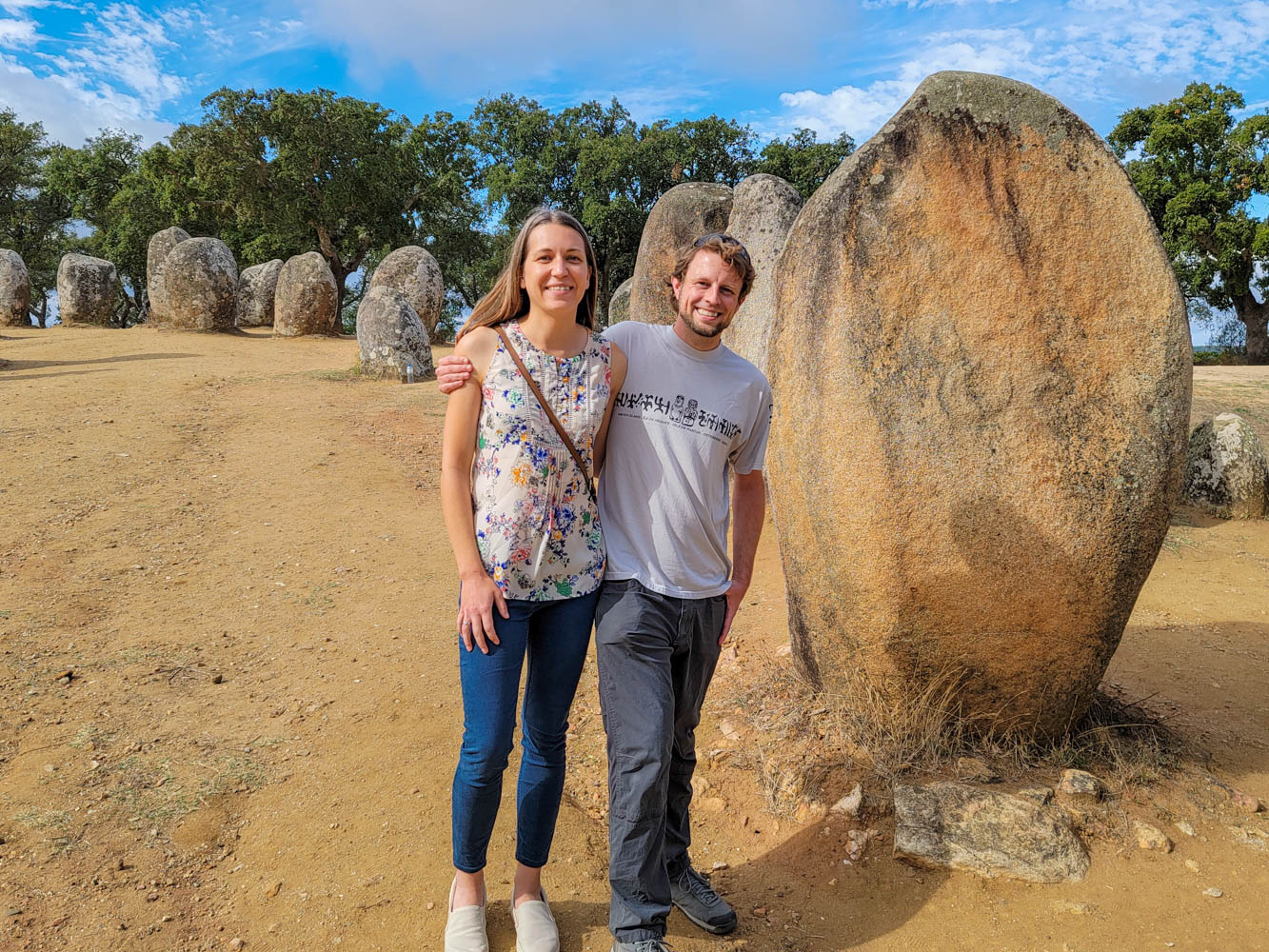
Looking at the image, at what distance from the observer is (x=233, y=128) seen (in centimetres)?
2370

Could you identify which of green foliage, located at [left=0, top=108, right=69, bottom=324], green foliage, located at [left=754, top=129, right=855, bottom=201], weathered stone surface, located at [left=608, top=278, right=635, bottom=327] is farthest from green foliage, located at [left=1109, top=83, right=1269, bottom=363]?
green foliage, located at [left=0, top=108, right=69, bottom=324]

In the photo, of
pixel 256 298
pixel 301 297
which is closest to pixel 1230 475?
pixel 301 297

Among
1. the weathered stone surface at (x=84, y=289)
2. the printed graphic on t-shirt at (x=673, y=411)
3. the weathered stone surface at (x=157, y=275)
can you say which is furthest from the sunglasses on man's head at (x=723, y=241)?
the weathered stone surface at (x=84, y=289)

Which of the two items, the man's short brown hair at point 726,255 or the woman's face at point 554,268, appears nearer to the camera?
the woman's face at point 554,268

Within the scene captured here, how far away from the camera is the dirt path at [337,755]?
2.82 metres

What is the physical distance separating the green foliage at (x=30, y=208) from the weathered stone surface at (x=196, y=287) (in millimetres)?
11145

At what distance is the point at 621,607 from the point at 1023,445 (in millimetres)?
1925

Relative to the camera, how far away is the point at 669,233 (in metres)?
9.64

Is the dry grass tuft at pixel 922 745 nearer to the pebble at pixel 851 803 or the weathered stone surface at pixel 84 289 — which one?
the pebble at pixel 851 803

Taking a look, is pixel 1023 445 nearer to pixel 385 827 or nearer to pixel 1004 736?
pixel 1004 736

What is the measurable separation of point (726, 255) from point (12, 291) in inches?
861

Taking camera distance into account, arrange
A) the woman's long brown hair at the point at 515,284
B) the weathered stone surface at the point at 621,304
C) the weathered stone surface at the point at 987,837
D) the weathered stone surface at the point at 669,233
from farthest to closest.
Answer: the weathered stone surface at the point at 621,304, the weathered stone surface at the point at 669,233, the weathered stone surface at the point at 987,837, the woman's long brown hair at the point at 515,284

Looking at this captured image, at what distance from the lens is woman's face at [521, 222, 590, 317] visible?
2342 millimetres

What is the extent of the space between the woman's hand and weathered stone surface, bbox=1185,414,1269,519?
7827 mm
